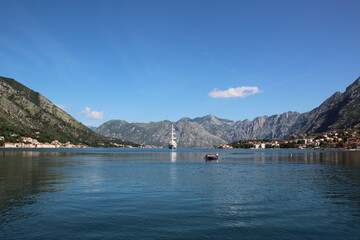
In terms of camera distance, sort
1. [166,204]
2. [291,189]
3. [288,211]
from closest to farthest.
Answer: [288,211] → [166,204] → [291,189]

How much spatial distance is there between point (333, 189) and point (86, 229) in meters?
49.4

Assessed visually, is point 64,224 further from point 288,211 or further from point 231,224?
point 288,211

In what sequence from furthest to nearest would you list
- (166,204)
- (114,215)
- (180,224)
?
1. (166,204)
2. (114,215)
3. (180,224)

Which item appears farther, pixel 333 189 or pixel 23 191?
pixel 333 189

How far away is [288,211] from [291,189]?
2017 cm

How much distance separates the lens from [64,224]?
103ft

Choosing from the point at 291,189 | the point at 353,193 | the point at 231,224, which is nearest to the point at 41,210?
the point at 231,224

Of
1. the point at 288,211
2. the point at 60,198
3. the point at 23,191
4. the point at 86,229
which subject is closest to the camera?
the point at 86,229

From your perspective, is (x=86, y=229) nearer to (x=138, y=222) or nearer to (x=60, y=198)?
(x=138, y=222)

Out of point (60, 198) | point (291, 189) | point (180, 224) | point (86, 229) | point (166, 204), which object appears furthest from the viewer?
point (291, 189)

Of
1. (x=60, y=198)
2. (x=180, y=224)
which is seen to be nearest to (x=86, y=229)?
(x=180, y=224)

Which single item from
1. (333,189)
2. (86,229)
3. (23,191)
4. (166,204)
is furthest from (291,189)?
(23,191)

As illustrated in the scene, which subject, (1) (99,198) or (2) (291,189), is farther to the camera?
(2) (291,189)

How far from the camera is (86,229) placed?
29.8m
